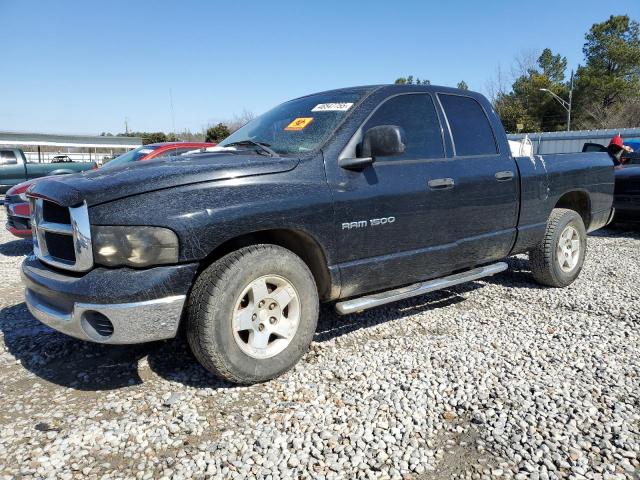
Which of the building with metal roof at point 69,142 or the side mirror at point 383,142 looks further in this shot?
the building with metal roof at point 69,142

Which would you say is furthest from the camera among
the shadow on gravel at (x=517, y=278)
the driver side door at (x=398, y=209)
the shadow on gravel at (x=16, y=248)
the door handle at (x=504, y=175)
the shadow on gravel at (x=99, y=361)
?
the shadow on gravel at (x=16, y=248)

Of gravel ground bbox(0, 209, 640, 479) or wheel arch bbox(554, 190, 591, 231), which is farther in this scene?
wheel arch bbox(554, 190, 591, 231)

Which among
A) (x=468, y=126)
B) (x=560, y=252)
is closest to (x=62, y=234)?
(x=468, y=126)

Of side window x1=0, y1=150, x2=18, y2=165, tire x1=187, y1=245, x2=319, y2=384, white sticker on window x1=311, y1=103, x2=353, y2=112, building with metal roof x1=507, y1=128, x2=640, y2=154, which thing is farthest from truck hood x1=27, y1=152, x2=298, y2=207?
building with metal roof x1=507, y1=128, x2=640, y2=154

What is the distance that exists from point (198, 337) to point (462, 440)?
1.50 metres

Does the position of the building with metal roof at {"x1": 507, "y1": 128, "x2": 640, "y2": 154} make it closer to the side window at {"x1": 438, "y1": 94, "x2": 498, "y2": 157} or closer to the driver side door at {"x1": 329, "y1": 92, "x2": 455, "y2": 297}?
the side window at {"x1": 438, "y1": 94, "x2": 498, "y2": 157}

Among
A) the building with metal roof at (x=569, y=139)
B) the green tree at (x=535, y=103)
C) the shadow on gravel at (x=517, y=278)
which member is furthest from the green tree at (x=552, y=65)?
the shadow on gravel at (x=517, y=278)

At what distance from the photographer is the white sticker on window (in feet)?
11.9

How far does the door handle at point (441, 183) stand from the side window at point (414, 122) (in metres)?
0.21

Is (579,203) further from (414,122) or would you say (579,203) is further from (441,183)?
(414,122)

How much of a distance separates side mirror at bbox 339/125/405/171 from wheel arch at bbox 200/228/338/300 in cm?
57

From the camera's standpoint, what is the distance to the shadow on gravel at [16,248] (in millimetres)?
7535

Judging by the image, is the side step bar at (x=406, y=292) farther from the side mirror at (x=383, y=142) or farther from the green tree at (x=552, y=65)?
the green tree at (x=552, y=65)

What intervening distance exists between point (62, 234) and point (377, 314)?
2625mm
